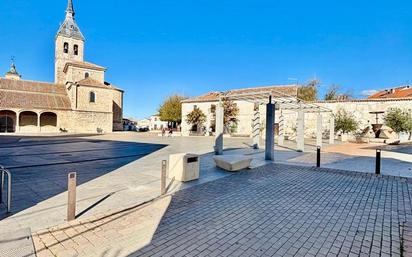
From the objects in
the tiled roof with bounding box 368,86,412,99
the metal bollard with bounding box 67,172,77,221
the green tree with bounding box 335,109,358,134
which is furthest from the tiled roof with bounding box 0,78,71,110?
the tiled roof with bounding box 368,86,412,99

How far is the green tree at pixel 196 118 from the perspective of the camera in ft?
132

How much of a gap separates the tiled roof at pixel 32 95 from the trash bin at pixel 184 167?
39.6 m

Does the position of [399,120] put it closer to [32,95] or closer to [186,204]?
[186,204]

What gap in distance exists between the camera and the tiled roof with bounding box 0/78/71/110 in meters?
37.2

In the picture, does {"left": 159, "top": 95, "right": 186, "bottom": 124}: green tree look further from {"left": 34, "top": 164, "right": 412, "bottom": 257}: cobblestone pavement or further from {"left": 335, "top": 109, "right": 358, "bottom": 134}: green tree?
{"left": 34, "top": 164, "right": 412, "bottom": 257}: cobblestone pavement

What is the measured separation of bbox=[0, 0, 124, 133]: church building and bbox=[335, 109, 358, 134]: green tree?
120 feet

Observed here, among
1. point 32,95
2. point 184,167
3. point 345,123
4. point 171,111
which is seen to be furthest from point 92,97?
point 184,167

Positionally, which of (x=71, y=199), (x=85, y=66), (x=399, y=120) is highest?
(x=85, y=66)

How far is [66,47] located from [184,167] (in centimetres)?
5631

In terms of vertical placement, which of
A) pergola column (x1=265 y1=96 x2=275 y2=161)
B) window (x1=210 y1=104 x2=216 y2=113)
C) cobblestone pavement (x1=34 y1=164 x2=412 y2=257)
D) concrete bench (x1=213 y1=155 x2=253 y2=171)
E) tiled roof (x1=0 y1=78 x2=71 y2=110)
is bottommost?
cobblestone pavement (x1=34 y1=164 x2=412 y2=257)

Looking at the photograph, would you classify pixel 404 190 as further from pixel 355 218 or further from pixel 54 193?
pixel 54 193

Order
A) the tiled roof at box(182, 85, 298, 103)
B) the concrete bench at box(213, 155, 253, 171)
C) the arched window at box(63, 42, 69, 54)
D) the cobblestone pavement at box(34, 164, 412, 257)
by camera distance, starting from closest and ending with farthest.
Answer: the cobblestone pavement at box(34, 164, 412, 257) < the concrete bench at box(213, 155, 253, 171) < the tiled roof at box(182, 85, 298, 103) < the arched window at box(63, 42, 69, 54)

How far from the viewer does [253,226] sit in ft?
13.1

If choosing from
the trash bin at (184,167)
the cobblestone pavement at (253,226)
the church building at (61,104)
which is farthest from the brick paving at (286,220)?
the church building at (61,104)
